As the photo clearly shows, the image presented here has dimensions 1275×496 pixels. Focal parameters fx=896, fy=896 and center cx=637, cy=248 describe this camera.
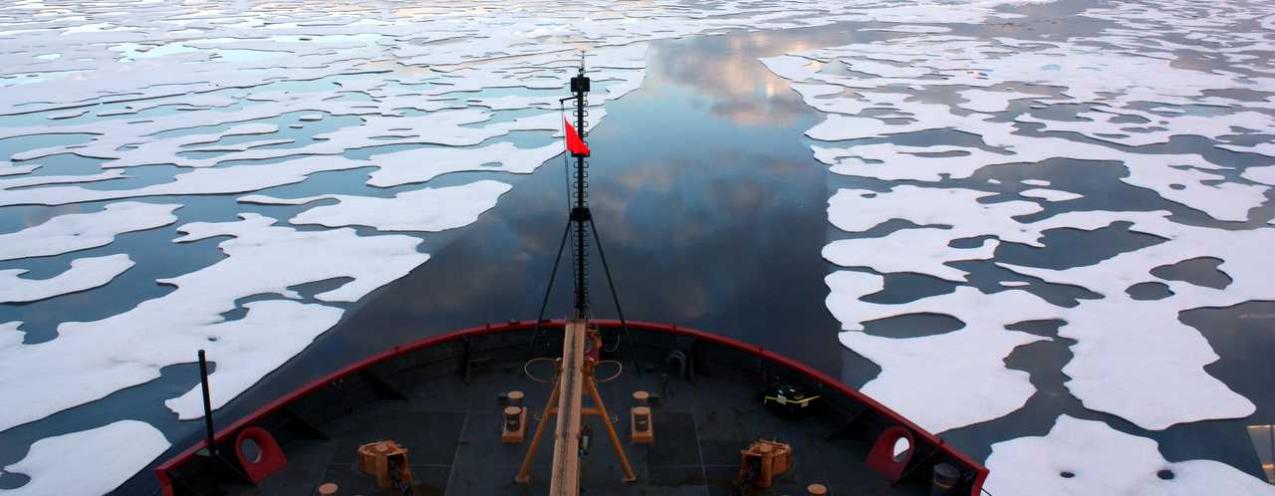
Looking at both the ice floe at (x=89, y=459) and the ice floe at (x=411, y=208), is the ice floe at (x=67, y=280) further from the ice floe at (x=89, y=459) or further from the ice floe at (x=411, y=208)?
the ice floe at (x=89, y=459)

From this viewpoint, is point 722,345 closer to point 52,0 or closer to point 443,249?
point 443,249

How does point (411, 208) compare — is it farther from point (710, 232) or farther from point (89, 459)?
point (89, 459)

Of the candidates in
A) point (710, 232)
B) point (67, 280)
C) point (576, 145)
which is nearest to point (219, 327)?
point (67, 280)

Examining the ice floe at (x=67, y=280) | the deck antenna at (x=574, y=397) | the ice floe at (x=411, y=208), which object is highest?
the deck antenna at (x=574, y=397)

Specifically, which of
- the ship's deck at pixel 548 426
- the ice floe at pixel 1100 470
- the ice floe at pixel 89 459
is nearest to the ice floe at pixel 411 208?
the ice floe at pixel 89 459

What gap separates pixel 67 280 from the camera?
10.0 metres

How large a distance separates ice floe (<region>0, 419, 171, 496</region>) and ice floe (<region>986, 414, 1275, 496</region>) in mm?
6108

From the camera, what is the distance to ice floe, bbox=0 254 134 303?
959cm

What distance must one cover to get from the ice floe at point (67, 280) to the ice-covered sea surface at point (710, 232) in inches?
2.2

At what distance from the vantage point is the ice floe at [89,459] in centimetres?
620

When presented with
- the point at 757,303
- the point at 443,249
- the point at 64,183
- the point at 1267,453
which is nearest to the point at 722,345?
the point at 757,303

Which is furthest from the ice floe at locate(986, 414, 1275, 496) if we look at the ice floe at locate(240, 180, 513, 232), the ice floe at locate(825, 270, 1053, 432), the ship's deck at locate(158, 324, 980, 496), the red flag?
the ice floe at locate(240, 180, 513, 232)

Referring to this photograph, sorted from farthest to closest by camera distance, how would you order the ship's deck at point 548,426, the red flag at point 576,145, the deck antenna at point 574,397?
the ship's deck at point 548,426 < the red flag at point 576,145 < the deck antenna at point 574,397

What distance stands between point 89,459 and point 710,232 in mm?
7333
